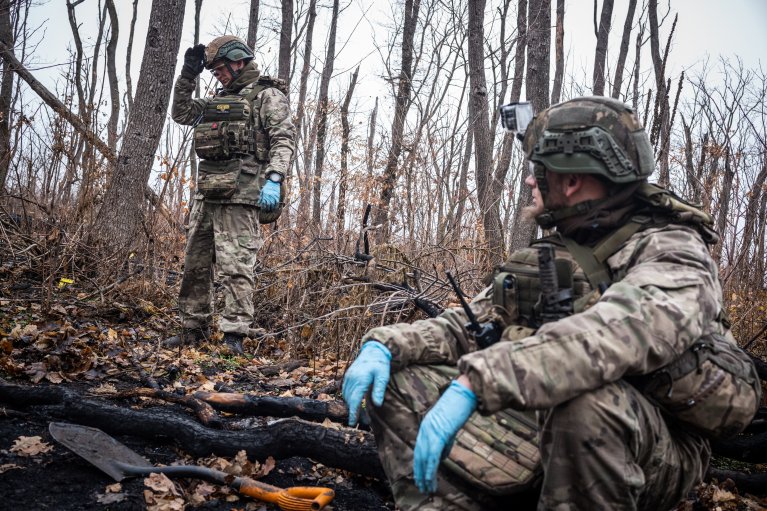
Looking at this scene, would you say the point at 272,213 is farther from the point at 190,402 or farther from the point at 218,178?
the point at 190,402

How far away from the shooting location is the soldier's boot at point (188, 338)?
4867mm

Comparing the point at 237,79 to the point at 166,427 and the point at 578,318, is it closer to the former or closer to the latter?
the point at 166,427

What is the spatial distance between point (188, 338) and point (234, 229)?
1001 millimetres

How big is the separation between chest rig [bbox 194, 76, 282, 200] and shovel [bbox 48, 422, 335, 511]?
2540 mm

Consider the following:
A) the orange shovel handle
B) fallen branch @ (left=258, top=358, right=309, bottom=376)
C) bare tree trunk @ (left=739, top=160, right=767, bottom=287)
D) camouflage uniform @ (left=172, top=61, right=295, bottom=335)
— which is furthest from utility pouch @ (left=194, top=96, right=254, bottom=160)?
bare tree trunk @ (left=739, top=160, right=767, bottom=287)

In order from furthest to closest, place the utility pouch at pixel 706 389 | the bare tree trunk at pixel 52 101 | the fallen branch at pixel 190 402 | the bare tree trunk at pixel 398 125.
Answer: the bare tree trunk at pixel 398 125 < the bare tree trunk at pixel 52 101 < the fallen branch at pixel 190 402 < the utility pouch at pixel 706 389

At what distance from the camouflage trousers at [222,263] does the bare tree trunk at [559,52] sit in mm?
8739

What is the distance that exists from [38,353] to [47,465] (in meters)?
1.58

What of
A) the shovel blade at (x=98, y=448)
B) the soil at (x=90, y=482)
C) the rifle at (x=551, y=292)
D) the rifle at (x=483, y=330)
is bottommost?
the soil at (x=90, y=482)

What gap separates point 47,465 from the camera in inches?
98.1

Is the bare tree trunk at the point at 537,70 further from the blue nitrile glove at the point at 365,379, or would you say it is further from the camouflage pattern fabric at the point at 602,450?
the camouflage pattern fabric at the point at 602,450

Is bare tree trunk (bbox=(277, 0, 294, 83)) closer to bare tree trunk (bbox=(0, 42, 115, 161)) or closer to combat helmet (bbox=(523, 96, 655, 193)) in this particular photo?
bare tree trunk (bbox=(0, 42, 115, 161))

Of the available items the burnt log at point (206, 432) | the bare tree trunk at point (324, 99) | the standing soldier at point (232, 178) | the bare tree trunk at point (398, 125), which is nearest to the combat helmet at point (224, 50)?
the standing soldier at point (232, 178)

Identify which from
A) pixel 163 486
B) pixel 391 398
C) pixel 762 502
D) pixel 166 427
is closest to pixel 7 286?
pixel 166 427
